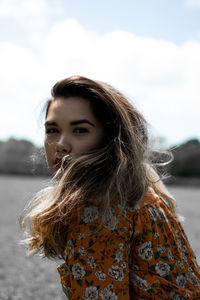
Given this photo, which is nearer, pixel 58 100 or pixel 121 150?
pixel 121 150

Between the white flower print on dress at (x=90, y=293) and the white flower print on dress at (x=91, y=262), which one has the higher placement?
the white flower print on dress at (x=91, y=262)

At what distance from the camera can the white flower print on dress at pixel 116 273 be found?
154cm

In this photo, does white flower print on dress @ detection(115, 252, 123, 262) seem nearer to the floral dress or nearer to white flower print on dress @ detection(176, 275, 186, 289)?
the floral dress

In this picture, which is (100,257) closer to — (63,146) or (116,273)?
(116,273)

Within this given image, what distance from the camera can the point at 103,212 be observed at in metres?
1.59

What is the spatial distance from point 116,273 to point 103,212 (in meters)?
0.23

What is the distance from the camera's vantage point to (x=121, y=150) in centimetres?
176

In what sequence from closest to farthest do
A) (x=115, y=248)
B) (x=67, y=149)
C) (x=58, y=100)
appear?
(x=115, y=248) < (x=67, y=149) < (x=58, y=100)

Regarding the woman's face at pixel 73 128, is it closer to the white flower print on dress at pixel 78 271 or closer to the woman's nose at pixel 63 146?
the woman's nose at pixel 63 146

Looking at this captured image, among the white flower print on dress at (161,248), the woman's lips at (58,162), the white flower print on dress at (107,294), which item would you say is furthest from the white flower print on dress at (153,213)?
the woman's lips at (58,162)

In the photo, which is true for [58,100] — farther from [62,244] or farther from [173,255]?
[173,255]

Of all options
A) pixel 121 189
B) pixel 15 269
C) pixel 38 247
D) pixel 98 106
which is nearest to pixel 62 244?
pixel 38 247

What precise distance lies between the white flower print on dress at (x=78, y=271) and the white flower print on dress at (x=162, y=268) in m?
0.30

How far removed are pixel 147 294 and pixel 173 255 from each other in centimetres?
20
